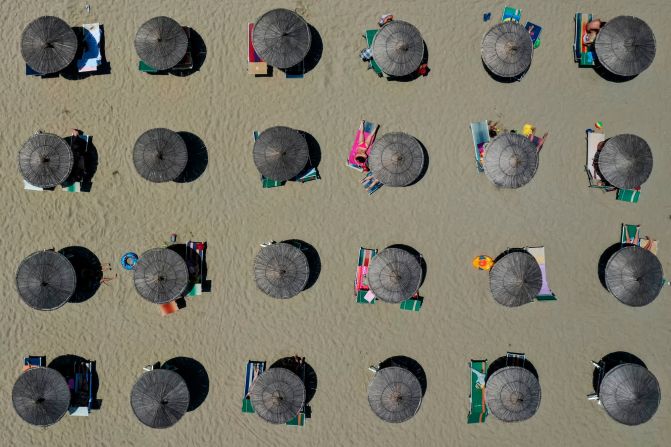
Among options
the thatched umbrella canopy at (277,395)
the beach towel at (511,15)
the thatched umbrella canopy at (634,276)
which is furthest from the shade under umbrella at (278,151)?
the thatched umbrella canopy at (634,276)

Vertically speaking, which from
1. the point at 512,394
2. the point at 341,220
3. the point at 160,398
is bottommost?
the point at 160,398

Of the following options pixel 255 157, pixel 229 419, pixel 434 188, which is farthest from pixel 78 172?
pixel 434 188

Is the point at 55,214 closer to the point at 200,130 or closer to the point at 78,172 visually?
the point at 78,172

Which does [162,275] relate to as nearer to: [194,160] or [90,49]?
[194,160]

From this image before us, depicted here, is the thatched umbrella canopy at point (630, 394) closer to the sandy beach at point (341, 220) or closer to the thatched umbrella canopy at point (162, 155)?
the sandy beach at point (341, 220)

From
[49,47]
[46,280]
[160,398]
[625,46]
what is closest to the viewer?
[160,398]

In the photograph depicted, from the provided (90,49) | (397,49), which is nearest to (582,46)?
(397,49)
